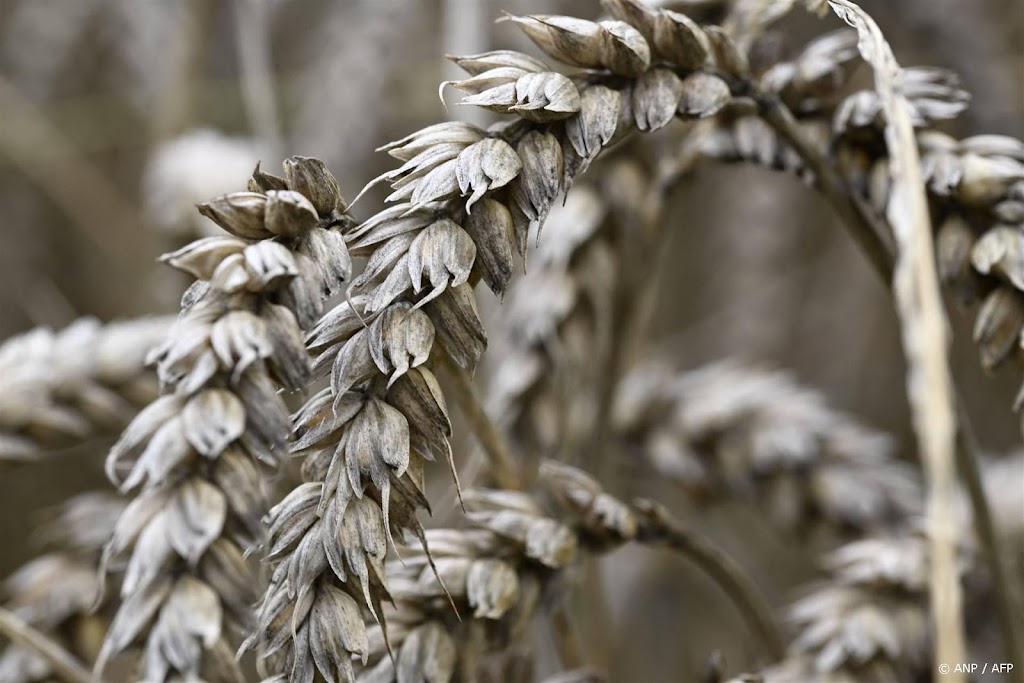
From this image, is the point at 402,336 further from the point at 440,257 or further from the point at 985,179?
the point at 985,179

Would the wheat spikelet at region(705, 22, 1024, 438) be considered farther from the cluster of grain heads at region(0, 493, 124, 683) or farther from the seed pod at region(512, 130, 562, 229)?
the cluster of grain heads at region(0, 493, 124, 683)

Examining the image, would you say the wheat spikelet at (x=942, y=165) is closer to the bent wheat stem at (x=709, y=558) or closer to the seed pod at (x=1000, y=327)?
the seed pod at (x=1000, y=327)

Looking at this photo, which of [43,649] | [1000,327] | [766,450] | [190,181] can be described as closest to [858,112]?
[1000,327]

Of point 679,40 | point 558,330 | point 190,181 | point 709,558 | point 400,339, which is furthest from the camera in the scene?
point 190,181

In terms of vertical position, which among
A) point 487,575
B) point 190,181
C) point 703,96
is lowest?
point 487,575

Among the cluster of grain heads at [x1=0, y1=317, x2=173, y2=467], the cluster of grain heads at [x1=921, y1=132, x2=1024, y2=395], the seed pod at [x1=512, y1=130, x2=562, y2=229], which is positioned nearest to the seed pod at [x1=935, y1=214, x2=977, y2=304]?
the cluster of grain heads at [x1=921, y1=132, x2=1024, y2=395]

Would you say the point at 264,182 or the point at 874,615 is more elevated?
the point at 264,182
